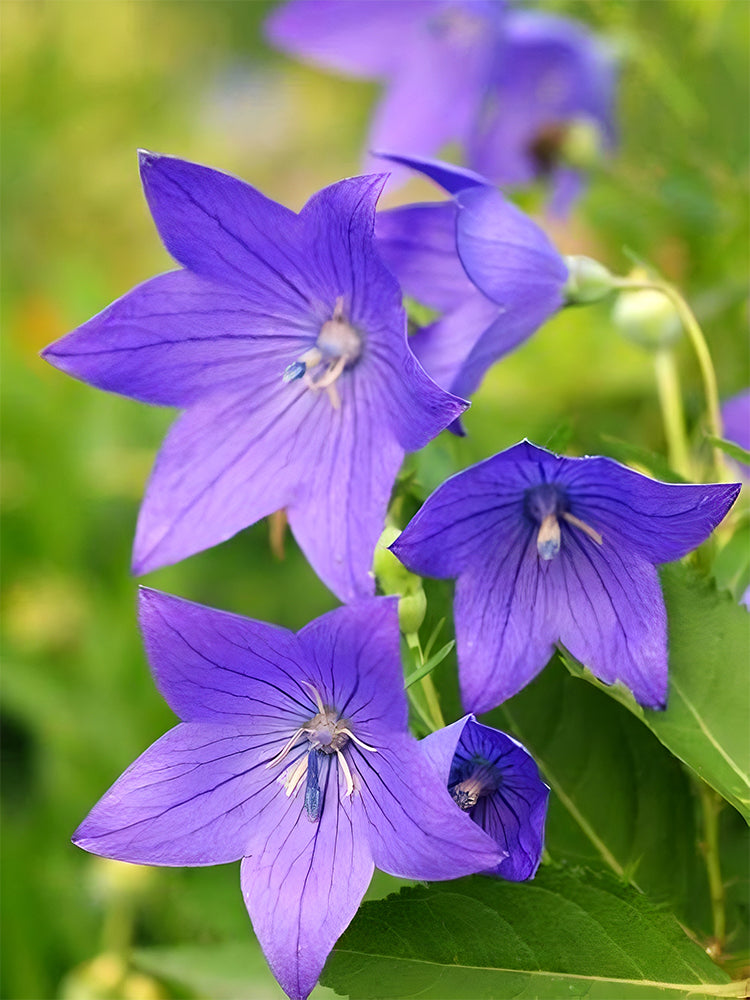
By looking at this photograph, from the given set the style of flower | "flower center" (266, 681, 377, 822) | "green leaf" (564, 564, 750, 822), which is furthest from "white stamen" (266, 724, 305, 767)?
the style of flower

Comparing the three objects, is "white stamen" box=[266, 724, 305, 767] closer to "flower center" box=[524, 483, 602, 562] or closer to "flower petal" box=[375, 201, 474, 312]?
"flower center" box=[524, 483, 602, 562]

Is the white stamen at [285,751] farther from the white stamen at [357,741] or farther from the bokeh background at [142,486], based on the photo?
the bokeh background at [142,486]

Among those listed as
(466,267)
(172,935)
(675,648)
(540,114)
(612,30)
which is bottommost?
(172,935)

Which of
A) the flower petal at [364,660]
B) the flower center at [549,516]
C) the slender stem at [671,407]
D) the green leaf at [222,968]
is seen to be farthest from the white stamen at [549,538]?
the green leaf at [222,968]

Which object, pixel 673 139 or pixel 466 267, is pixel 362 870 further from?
pixel 673 139

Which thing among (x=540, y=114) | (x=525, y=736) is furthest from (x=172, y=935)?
(x=540, y=114)
